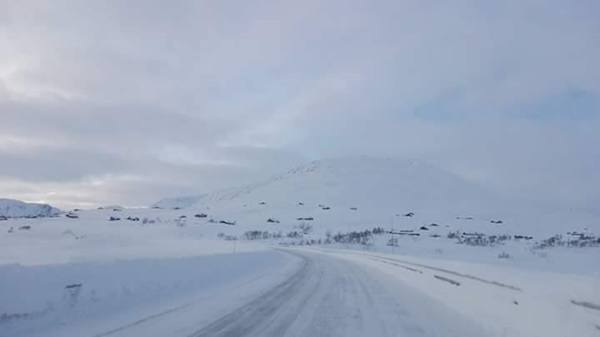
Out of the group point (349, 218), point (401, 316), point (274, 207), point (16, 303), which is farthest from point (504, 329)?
point (274, 207)

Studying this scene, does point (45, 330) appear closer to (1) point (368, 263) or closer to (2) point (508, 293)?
(2) point (508, 293)

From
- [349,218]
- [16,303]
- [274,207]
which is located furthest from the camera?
[274,207]

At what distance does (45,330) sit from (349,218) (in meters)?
145

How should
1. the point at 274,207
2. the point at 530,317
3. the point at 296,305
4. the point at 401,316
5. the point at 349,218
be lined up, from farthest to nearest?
1. the point at 274,207
2. the point at 349,218
3. the point at 296,305
4. the point at 401,316
5. the point at 530,317

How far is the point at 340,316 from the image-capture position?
1512 centimetres

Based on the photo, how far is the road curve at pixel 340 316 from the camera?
12586 millimetres

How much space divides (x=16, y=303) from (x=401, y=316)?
8693 millimetres

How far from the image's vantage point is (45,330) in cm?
1162

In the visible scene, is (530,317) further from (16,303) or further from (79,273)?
(79,273)

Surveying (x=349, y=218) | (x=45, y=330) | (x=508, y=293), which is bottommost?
(x=45, y=330)

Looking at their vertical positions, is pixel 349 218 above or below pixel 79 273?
above

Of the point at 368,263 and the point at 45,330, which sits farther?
the point at 368,263

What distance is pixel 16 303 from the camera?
12328 millimetres

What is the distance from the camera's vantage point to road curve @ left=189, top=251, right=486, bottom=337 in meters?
12.6
